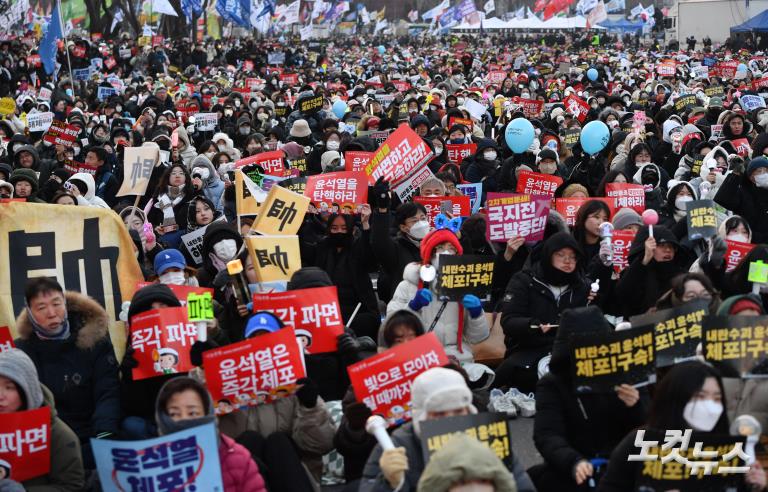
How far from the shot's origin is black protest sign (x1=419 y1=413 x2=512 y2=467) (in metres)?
4.35

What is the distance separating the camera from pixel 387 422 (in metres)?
5.27

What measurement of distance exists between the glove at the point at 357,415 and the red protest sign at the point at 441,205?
4.47 meters

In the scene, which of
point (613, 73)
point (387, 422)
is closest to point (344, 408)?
point (387, 422)

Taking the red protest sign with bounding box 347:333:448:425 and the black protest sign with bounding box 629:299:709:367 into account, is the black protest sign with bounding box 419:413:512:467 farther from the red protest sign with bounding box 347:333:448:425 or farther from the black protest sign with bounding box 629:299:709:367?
the black protest sign with bounding box 629:299:709:367

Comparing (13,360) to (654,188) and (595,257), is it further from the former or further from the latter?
(654,188)

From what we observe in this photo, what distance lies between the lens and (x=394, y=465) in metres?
4.31

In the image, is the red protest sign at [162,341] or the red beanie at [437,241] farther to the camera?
the red beanie at [437,241]

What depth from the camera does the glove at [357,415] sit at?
5.25 metres

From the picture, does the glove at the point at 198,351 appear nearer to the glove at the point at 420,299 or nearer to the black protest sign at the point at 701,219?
the glove at the point at 420,299

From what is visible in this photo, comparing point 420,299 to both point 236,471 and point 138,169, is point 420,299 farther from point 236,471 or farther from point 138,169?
point 138,169

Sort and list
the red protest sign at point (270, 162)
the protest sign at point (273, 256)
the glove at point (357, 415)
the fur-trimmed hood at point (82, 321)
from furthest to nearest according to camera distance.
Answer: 1. the red protest sign at point (270, 162)
2. the protest sign at point (273, 256)
3. the fur-trimmed hood at point (82, 321)
4. the glove at point (357, 415)

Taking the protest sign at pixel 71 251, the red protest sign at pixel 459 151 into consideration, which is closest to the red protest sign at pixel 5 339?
the protest sign at pixel 71 251

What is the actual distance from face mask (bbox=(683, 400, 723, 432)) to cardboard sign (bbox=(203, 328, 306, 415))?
5.71ft

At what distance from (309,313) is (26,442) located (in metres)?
1.68
